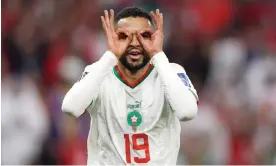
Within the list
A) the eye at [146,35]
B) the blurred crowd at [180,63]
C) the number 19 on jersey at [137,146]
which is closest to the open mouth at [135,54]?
the eye at [146,35]

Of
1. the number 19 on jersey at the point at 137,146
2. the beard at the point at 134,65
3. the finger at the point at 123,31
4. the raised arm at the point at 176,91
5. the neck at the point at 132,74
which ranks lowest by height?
the number 19 on jersey at the point at 137,146

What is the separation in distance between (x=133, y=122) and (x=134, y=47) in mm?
563

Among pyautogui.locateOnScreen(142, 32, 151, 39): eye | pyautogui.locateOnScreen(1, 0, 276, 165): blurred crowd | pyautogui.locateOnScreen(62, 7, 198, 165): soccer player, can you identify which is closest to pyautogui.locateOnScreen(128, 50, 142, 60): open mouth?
pyautogui.locateOnScreen(62, 7, 198, 165): soccer player

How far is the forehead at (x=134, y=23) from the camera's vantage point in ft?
21.3

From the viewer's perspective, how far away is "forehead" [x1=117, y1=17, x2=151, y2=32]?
6.49 metres

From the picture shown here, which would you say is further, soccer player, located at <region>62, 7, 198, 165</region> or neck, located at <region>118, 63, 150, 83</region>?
neck, located at <region>118, 63, 150, 83</region>

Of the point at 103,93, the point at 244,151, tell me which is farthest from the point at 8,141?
the point at 103,93

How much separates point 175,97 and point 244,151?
15.7ft

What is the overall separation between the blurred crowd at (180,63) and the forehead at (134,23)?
12.4 ft

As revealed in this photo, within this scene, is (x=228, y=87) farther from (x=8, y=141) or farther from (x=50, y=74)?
(x=8, y=141)

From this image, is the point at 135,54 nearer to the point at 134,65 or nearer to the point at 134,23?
the point at 134,65

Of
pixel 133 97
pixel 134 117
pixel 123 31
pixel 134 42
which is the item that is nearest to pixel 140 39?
pixel 134 42

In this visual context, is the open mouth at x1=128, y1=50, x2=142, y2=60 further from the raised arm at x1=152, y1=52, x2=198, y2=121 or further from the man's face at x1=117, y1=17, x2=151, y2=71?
the raised arm at x1=152, y1=52, x2=198, y2=121

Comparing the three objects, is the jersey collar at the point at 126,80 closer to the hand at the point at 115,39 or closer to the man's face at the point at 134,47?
the man's face at the point at 134,47
